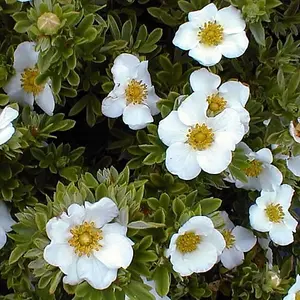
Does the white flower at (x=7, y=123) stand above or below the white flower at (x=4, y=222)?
above

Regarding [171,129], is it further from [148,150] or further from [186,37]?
[186,37]

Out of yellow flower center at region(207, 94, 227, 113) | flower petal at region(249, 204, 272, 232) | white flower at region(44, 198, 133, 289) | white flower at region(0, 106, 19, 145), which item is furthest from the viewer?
flower petal at region(249, 204, 272, 232)

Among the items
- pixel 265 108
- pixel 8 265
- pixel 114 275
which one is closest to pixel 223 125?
pixel 265 108

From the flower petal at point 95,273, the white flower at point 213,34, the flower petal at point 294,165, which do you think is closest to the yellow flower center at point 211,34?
the white flower at point 213,34

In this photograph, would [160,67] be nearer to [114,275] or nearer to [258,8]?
[258,8]

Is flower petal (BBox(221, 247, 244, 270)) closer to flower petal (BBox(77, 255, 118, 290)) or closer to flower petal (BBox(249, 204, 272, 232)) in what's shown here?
flower petal (BBox(249, 204, 272, 232))

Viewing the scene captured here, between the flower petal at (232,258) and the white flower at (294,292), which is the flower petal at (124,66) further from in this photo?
the white flower at (294,292)

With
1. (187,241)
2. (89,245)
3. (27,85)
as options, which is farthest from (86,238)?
(27,85)

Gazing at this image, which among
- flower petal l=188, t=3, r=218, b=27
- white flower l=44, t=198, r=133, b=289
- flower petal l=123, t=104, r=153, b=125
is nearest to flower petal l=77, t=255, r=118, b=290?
white flower l=44, t=198, r=133, b=289

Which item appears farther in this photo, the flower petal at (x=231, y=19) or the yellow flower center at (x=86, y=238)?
the flower petal at (x=231, y=19)
